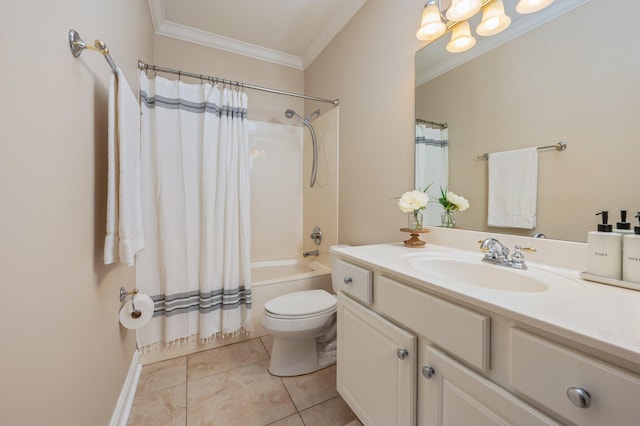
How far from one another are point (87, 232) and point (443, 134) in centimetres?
157

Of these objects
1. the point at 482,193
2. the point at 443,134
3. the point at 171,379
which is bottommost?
the point at 171,379

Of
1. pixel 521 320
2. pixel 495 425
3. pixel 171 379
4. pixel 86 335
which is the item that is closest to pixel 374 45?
pixel 521 320

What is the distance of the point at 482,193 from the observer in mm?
1146

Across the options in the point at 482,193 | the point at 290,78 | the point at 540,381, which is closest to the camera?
the point at 540,381

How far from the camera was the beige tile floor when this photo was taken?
1253 mm

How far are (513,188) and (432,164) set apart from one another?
Result: 41 cm

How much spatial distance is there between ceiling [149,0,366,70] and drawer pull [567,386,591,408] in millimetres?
2215

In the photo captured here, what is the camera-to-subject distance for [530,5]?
0.94 metres

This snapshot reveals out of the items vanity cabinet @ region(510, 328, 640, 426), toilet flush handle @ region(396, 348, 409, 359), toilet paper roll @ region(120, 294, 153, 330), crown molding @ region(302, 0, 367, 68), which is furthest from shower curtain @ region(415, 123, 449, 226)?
toilet paper roll @ region(120, 294, 153, 330)

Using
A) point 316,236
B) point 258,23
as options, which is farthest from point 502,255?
point 258,23

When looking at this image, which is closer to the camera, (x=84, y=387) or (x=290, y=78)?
(x=84, y=387)

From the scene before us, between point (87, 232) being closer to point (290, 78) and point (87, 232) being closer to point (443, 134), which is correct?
point (443, 134)

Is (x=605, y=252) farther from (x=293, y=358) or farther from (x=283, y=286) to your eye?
(x=283, y=286)

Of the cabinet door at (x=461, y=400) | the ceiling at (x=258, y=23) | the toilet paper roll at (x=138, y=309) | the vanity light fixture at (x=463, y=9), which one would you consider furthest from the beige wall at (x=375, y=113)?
the toilet paper roll at (x=138, y=309)
